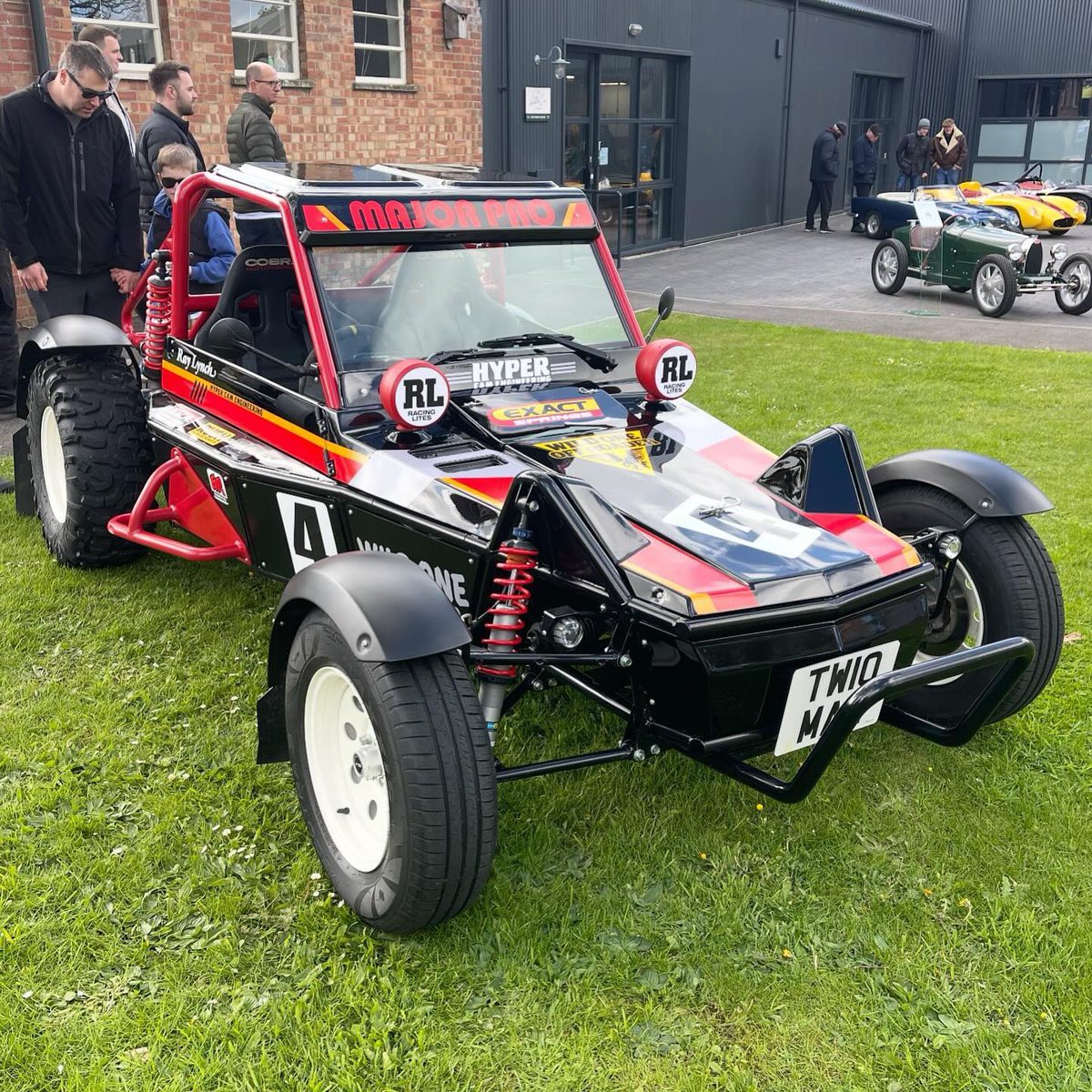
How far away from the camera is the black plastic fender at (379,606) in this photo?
8.50 feet

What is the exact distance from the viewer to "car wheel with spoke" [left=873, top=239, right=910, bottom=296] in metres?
13.7

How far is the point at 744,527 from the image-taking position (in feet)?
10.3

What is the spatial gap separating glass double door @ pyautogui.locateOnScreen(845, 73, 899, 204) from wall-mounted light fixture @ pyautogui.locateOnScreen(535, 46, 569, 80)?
10.6 meters

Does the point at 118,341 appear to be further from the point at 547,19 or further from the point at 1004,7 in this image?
the point at 1004,7

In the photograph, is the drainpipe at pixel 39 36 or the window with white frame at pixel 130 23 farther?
the window with white frame at pixel 130 23

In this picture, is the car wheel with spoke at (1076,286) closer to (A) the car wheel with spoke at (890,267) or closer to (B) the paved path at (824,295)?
(B) the paved path at (824,295)

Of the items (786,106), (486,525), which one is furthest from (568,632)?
(786,106)

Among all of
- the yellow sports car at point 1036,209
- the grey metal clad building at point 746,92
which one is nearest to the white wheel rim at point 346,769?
the grey metal clad building at point 746,92

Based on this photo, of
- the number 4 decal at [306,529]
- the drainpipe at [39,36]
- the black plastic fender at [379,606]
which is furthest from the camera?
the drainpipe at [39,36]

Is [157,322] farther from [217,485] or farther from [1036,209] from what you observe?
[1036,209]

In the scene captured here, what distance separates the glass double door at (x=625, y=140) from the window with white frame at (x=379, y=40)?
3.15m

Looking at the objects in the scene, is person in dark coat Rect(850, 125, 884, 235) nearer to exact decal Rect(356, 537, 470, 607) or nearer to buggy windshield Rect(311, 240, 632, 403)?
buggy windshield Rect(311, 240, 632, 403)

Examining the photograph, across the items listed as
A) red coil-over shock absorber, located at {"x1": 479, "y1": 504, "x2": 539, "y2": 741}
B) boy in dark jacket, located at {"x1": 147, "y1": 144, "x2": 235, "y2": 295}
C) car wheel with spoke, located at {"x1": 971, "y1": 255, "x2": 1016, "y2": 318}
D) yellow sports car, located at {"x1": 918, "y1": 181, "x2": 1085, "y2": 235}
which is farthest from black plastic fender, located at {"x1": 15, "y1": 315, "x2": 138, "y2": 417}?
yellow sports car, located at {"x1": 918, "y1": 181, "x2": 1085, "y2": 235}

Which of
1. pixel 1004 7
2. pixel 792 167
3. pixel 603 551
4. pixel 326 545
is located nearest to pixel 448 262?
pixel 326 545
